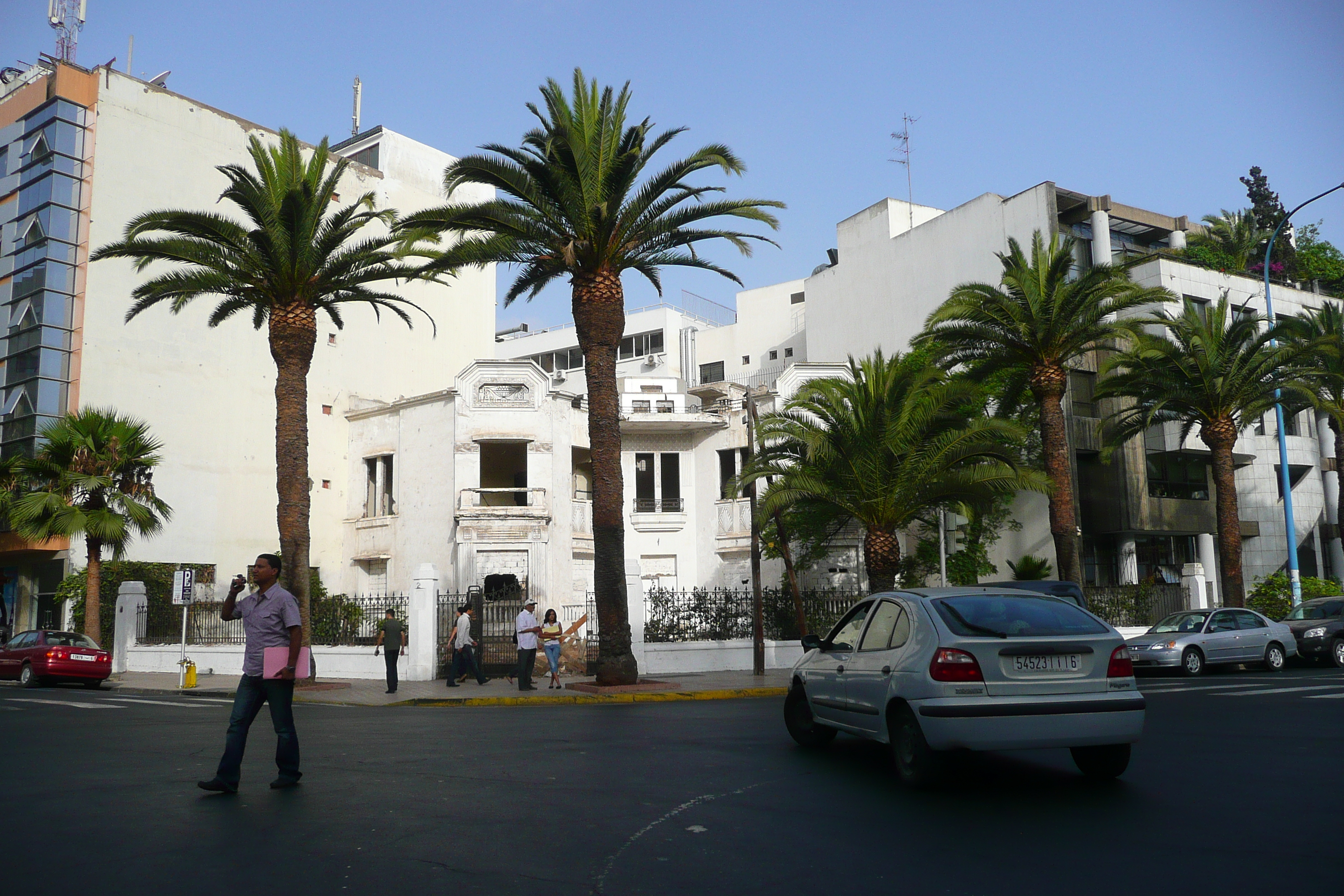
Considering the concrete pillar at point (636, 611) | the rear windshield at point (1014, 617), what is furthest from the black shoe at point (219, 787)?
the concrete pillar at point (636, 611)

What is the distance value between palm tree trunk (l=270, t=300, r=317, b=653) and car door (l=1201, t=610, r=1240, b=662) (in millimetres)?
19899

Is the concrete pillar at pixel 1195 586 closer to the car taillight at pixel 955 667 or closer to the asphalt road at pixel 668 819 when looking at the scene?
the asphalt road at pixel 668 819

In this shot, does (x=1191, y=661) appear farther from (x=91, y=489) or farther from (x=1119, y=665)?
(x=91, y=489)

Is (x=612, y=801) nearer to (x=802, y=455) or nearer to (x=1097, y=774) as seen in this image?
(x=1097, y=774)

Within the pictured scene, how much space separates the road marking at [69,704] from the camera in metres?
18.1

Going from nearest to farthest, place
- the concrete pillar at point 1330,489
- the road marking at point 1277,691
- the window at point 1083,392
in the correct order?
the road marking at point 1277,691 → the window at point 1083,392 → the concrete pillar at point 1330,489

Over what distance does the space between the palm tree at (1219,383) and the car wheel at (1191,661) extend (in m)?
Answer: 9.52

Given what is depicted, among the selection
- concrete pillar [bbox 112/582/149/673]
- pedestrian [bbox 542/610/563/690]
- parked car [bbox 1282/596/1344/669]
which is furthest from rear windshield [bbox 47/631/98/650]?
parked car [bbox 1282/596/1344/669]

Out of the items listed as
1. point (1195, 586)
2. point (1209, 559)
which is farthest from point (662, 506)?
point (1209, 559)

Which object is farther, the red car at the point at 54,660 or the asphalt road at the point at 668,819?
the red car at the point at 54,660

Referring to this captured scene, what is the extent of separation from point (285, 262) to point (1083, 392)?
1096 inches

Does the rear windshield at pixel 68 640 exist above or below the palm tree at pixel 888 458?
below

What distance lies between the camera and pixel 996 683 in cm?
758

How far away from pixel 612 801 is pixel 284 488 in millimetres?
19433
